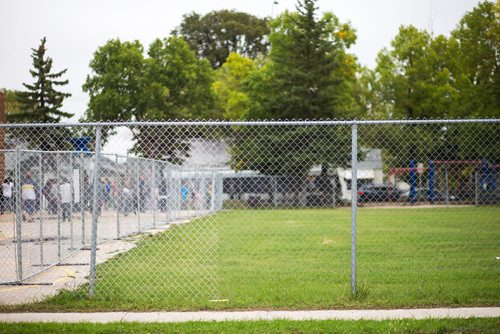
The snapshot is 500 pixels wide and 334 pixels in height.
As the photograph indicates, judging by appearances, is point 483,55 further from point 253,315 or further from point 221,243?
point 253,315

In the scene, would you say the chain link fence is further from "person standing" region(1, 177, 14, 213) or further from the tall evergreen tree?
the tall evergreen tree

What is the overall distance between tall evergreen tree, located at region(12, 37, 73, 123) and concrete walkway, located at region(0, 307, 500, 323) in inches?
2107

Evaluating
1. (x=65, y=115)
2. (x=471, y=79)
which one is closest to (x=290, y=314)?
(x=471, y=79)

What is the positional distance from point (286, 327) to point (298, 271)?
4099mm

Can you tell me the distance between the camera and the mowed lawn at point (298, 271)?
8234 mm

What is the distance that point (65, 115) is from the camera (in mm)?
61188

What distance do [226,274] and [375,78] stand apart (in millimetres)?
49749

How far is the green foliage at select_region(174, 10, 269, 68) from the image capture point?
79562 mm

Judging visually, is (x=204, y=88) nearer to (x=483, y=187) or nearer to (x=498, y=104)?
(x=498, y=104)

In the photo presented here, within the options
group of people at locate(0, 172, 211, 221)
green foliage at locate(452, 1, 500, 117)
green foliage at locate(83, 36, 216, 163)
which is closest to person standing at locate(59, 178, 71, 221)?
group of people at locate(0, 172, 211, 221)

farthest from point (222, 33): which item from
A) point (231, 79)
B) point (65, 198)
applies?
point (65, 198)

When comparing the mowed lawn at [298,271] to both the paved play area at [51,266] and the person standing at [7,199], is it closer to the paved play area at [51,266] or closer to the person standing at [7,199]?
the paved play area at [51,266]

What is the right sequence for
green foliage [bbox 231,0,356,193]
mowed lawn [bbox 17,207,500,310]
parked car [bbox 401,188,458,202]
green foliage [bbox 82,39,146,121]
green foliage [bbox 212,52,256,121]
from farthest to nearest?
green foliage [bbox 212,52,256,121] → green foliage [bbox 82,39,146,121] → green foliage [bbox 231,0,356,193] → parked car [bbox 401,188,458,202] → mowed lawn [bbox 17,207,500,310]

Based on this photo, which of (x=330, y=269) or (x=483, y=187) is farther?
(x=483, y=187)
